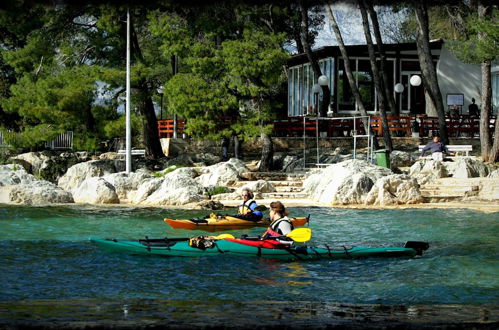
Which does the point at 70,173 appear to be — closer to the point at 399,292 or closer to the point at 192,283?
the point at 192,283

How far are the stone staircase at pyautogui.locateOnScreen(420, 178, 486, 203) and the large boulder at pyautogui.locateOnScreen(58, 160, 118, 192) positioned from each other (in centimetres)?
1141

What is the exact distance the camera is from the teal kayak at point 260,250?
11.4 meters

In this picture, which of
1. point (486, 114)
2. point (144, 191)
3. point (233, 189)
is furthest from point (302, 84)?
point (144, 191)

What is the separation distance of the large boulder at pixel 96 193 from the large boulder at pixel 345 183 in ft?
19.2

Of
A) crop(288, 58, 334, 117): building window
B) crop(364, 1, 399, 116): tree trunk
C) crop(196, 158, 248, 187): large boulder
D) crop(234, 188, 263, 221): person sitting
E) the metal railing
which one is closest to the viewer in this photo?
crop(234, 188, 263, 221): person sitting

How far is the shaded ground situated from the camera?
166 cm

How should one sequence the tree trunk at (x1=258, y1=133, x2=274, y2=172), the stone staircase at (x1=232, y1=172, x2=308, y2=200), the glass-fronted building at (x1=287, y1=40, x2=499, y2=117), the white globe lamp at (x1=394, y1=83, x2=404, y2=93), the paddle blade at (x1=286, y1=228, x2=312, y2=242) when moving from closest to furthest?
the paddle blade at (x1=286, y1=228, x2=312, y2=242), the stone staircase at (x1=232, y1=172, x2=308, y2=200), the tree trunk at (x1=258, y1=133, x2=274, y2=172), the white globe lamp at (x1=394, y1=83, x2=404, y2=93), the glass-fronted building at (x1=287, y1=40, x2=499, y2=117)

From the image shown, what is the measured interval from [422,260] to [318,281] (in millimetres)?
2567

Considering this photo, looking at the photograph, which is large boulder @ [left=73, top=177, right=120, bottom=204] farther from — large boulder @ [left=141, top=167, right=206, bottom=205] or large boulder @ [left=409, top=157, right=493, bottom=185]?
large boulder @ [left=409, top=157, right=493, bottom=185]

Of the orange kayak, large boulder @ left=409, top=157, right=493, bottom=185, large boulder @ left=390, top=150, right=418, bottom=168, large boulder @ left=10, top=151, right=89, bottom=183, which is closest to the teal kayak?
the orange kayak

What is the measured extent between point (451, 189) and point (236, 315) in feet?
58.4

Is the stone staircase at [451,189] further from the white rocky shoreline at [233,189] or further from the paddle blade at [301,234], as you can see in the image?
the paddle blade at [301,234]

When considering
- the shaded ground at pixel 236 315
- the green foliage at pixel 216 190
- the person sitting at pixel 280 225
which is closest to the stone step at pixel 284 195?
the green foliage at pixel 216 190

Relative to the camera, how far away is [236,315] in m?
3.31
